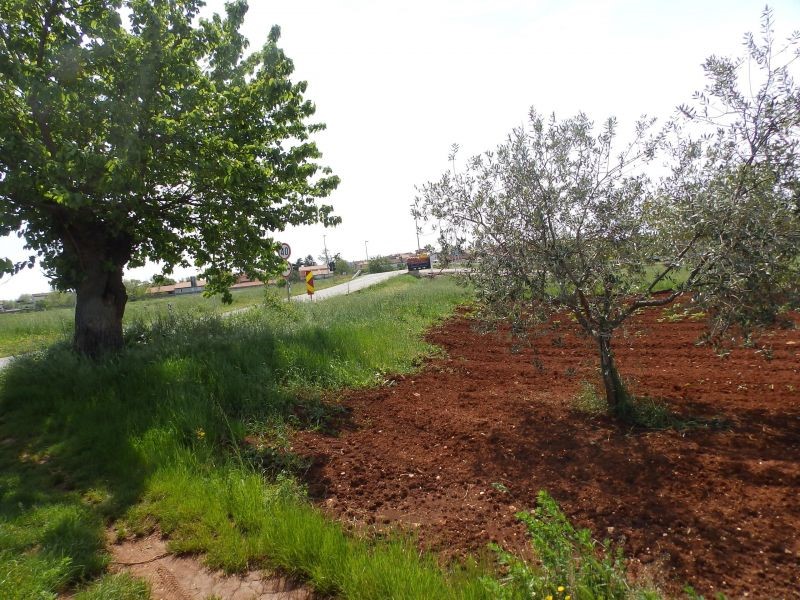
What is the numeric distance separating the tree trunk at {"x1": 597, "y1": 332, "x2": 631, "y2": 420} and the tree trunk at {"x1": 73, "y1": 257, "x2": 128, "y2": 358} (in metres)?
7.05

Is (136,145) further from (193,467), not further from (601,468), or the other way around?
(601,468)

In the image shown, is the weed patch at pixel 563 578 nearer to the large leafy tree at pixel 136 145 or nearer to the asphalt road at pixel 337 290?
the large leafy tree at pixel 136 145

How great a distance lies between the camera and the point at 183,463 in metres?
3.96

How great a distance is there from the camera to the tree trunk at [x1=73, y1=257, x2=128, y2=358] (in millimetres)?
7387

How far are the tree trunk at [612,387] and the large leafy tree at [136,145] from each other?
16.1ft

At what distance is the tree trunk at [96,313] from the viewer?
291 inches

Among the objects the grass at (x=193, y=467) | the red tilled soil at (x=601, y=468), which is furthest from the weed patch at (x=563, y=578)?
the red tilled soil at (x=601, y=468)

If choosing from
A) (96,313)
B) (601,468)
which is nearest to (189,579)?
(601,468)

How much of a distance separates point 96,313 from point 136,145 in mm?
3253

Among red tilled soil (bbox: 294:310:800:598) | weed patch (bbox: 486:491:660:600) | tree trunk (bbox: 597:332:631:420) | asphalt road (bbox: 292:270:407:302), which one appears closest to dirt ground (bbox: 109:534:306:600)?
red tilled soil (bbox: 294:310:800:598)

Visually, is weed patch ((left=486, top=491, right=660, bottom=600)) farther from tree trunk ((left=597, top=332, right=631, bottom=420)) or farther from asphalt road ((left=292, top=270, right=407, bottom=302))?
asphalt road ((left=292, top=270, right=407, bottom=302))

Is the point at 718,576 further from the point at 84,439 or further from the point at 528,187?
the point at 84,439

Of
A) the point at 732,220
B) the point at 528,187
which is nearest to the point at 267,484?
the point at 528,187

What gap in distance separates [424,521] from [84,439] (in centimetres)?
378
